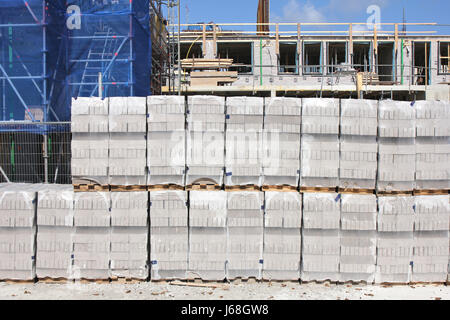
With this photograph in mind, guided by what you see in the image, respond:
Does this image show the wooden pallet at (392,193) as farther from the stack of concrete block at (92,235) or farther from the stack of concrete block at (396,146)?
the stack of concrete block at (92,235)

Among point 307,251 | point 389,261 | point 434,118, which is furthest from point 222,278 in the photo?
point 434,118

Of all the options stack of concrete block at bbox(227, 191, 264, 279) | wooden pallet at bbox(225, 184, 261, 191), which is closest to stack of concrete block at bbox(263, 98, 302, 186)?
wooden pallet at bbox(225, 184, 261, 191)

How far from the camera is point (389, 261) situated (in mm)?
6934

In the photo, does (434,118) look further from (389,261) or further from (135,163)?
(135,163)

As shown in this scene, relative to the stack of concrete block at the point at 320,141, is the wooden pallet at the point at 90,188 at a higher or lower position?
lower

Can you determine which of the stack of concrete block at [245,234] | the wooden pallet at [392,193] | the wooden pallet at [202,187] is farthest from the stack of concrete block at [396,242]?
the wooden pallet at [202,187]

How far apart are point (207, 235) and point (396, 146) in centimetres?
Answer: 406

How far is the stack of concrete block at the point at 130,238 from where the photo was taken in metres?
6.95

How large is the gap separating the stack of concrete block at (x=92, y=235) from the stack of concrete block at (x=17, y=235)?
0.88m

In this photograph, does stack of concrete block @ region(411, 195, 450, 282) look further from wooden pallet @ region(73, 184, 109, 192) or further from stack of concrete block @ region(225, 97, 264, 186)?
wooden pallet @ region(73, 184, 109, 192)

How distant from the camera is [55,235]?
697 centimetres

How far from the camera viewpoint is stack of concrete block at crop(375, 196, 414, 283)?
6922 millimetres

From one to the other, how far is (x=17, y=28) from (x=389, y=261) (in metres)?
11.3
